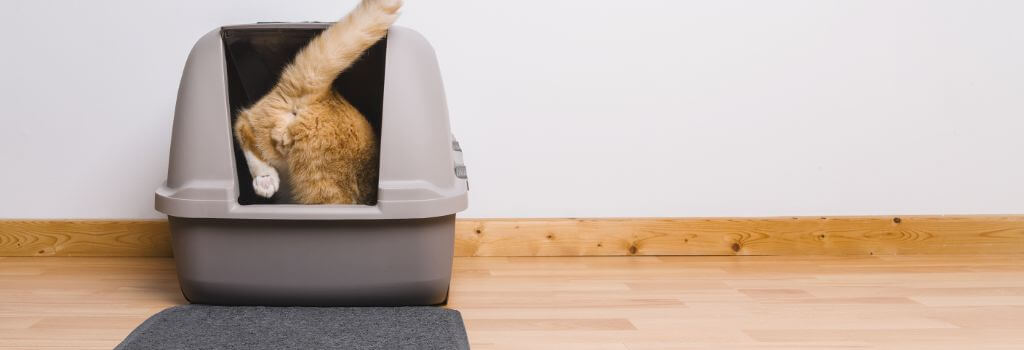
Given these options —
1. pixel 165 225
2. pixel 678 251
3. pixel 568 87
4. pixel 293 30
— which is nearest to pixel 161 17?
pixel 165 225

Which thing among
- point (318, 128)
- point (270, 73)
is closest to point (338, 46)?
point (318, 128)

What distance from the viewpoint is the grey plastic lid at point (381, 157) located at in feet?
3.65

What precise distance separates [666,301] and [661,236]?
1.56 ft

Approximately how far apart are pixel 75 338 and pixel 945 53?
6.35 ft

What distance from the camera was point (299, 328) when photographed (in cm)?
106

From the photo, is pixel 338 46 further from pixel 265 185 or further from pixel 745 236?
pixel 745 236

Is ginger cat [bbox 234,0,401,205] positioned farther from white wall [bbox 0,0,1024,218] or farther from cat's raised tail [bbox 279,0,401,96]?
white wall [bbox 0,0,1024,218]

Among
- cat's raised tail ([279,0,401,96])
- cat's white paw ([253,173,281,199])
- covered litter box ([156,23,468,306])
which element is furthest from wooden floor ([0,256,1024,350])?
cat's raised tail ([279,0,401,96])

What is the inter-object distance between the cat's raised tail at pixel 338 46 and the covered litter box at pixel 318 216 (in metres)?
0.04

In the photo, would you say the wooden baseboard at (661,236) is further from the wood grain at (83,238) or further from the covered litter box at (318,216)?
the covered litter box at (318,216)

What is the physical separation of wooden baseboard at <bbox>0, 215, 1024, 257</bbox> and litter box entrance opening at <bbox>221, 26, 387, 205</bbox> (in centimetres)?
45

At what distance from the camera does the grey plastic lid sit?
1.11m

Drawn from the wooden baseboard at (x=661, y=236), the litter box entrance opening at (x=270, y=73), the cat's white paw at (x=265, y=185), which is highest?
the litter box entrance opening at (x=270, y=73)

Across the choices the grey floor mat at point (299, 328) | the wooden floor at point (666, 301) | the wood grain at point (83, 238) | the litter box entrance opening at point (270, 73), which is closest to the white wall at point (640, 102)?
the wood grain at point (83, 238)
